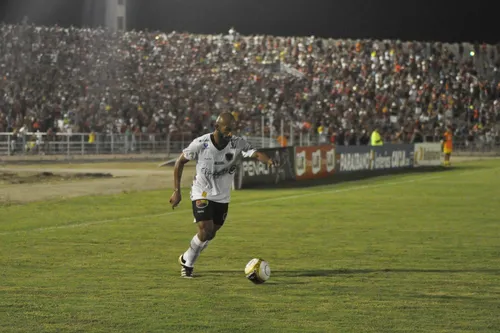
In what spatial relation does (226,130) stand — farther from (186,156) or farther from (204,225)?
(204,225)

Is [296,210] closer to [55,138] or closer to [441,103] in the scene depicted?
[55,138]

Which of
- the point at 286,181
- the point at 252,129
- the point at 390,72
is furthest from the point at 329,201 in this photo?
the point at 390,72

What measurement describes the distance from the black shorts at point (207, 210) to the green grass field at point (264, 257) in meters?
0.75

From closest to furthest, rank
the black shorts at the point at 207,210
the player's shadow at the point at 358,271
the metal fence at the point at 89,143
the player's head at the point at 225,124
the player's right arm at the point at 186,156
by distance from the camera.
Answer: the player's head at the point at 225,124 < the player's right arm at the point at 186,156 < the black shorts at the point at 207,210 < the player's shadow at the point at 358,271 < the metal fence at the point at 89,143

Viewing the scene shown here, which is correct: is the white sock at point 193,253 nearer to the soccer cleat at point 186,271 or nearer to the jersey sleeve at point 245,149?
the soccer cleat at point 186,271

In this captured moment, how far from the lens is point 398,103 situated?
228ft

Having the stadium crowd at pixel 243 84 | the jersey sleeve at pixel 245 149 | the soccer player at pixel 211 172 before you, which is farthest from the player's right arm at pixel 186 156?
the stadium crowd at pixel 243 84

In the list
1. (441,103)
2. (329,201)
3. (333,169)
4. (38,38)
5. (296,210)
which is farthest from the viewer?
(441,103)

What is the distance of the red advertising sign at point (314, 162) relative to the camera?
3775 cm

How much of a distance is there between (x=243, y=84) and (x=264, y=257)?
54558mm

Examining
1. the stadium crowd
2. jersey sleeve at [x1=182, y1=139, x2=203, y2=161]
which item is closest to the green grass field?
jersey sleeve at [x1=182, y1=139, x2=203, y2=161]

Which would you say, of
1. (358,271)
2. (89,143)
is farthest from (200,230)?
(89,143)

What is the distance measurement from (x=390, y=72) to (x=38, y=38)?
25.3 meters

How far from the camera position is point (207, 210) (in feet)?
39.0
